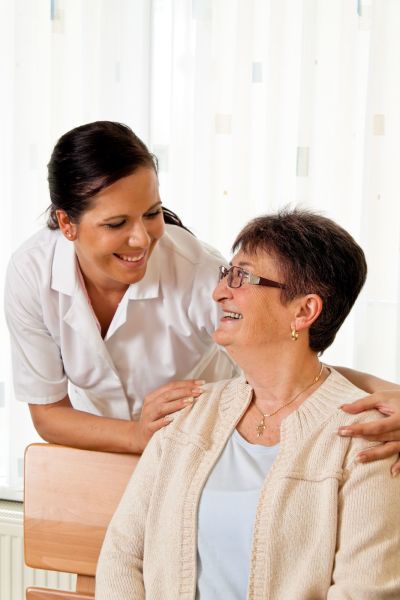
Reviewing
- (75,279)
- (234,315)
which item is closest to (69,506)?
(75,279)

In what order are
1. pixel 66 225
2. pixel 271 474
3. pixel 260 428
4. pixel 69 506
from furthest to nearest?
pixel 69 506, pixel 66 225, pixel 260 428, pixel 271 474

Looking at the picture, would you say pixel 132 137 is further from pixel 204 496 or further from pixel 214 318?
pixel 204 496

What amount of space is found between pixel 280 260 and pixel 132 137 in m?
0.41

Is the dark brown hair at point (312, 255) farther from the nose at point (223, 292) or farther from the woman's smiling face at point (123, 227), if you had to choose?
the woman's smiling face at point (123, 227)

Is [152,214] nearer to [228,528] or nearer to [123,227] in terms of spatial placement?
[123,227]

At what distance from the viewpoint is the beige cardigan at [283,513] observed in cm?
148

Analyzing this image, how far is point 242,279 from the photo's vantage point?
1.62 metres

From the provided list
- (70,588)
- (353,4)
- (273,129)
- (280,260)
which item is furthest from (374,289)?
(70,588)

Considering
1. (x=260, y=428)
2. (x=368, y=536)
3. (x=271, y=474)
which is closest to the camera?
(x=368, y=536)

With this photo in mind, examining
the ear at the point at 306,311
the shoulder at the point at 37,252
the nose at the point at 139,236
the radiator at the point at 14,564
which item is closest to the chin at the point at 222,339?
the ear at the point at 306,311

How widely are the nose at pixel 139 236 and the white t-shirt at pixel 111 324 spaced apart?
0.60 feet

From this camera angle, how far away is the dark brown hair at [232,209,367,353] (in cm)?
160

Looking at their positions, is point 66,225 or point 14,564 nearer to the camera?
point 66,225

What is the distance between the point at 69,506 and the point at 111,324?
1.33 ft
